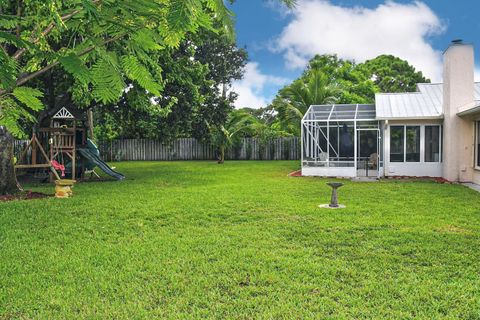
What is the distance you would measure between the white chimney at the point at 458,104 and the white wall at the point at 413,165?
1.01 meters

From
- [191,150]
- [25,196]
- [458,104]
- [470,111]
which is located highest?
[458,104]

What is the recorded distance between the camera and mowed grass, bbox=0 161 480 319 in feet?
11.6

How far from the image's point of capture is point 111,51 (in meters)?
1.51

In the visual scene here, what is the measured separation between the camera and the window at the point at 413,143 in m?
15.5

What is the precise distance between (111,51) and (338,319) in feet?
9.00

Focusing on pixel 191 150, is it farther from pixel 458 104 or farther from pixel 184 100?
pixel 458 104

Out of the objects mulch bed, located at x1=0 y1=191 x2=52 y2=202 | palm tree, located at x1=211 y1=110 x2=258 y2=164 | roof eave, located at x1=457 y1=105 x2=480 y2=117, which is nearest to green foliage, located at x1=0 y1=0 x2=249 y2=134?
mulch bed, located at x1=0 y1=191 x2=52 y2=202

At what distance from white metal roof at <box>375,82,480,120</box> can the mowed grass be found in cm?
666

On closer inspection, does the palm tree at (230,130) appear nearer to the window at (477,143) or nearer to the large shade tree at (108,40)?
the window at (477,143)

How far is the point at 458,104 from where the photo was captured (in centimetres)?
1392

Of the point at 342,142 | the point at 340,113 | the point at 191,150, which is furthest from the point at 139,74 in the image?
the point at 191,150

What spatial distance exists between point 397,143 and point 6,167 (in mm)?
13341

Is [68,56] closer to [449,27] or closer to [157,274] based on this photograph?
[157,274]

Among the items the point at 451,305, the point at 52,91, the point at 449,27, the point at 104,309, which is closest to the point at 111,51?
the point at 104,309
